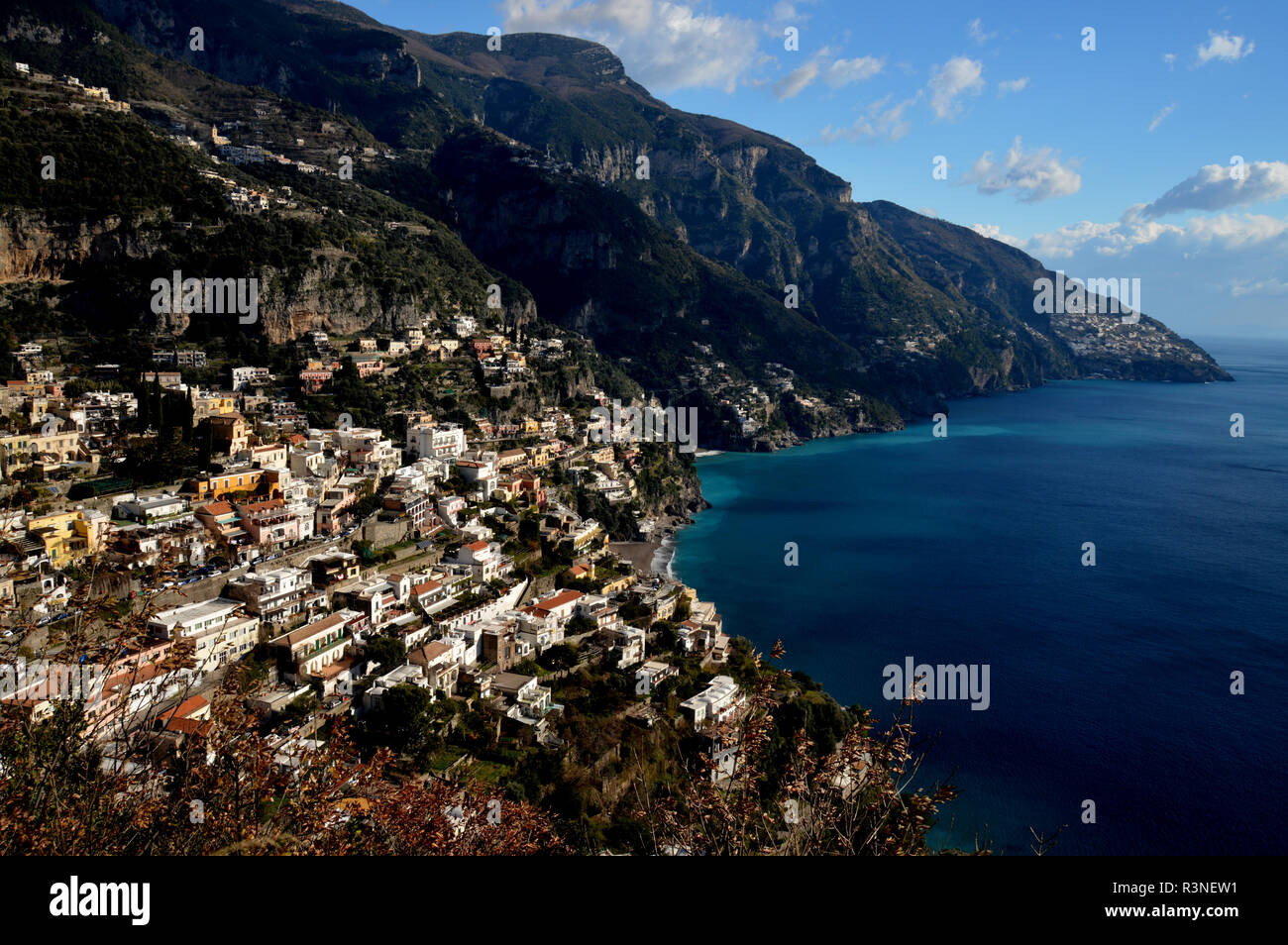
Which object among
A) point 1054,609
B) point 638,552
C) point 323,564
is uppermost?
point 323,564

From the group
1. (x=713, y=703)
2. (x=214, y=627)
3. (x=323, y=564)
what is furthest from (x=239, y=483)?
(x=713, y=703)

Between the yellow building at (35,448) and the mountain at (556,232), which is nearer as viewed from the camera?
the yellow building at (35,448)

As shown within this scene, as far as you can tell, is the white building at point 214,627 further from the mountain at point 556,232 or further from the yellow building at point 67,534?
the mountain at point 556,232

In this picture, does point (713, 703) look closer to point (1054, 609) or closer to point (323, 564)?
point (323, 564)

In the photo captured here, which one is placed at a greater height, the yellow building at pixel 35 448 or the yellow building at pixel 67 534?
the yellow building at pixel 35 448

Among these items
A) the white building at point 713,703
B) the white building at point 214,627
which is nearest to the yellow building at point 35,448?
the white building at point 214,627

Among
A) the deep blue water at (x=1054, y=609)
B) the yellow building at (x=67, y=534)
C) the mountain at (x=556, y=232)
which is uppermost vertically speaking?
the mountain at (x=556, y=232)

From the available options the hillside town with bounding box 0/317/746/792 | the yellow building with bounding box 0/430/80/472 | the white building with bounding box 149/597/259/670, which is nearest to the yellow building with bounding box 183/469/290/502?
the hillside town with bounding box 0/317/746/792
